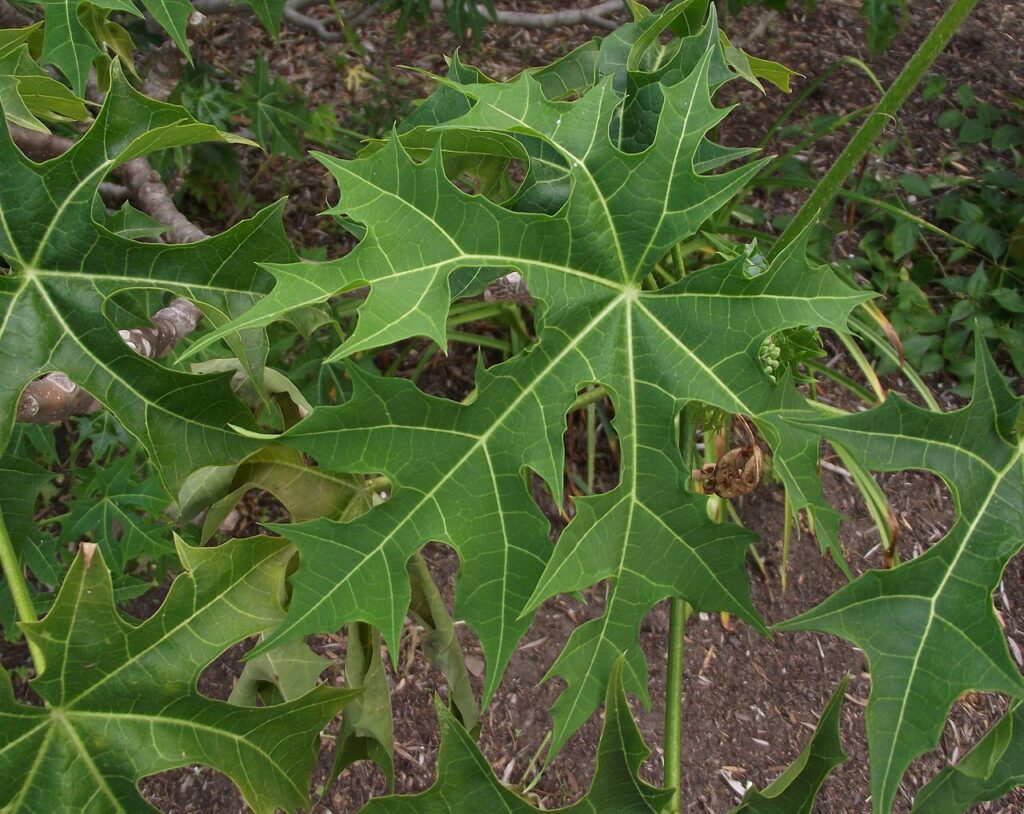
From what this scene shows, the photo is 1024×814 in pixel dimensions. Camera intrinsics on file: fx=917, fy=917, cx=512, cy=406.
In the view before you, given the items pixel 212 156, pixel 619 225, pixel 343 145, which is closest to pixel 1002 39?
pixel 343 145

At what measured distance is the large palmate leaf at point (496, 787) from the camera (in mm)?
748

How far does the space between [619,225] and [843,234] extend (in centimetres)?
239

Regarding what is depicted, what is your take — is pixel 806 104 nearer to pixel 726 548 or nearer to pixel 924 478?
pixel 924 478

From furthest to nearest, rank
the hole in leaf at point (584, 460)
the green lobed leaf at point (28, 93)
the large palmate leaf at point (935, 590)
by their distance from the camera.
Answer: the hole in leaf at point (584, 460)
the green lobed leaf at point (28, 93)
the large palmate leaf at point (935, 590)

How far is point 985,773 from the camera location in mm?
780

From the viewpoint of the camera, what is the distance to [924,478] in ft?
8.95

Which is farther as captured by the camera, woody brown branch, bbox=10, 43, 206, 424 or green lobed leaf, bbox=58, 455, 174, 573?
green lobed leaf, bbox=58, 455, 174, 573

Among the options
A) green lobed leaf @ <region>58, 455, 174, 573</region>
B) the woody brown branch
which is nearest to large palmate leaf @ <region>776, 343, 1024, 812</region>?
the woody brown branch

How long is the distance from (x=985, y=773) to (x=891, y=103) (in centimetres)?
73

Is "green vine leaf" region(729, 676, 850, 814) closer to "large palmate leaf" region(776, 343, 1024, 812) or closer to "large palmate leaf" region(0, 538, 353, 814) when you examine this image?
"large palmate leaf" region(776, 343, 1024, 812)

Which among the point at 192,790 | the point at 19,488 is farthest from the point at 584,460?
the point at 19,488

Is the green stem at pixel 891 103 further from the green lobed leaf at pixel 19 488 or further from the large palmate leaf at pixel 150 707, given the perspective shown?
the green lobed leaf at pixel 19 488

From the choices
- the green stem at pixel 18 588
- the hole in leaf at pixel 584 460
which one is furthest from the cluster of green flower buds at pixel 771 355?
the hole in leaf at pixel 584 460

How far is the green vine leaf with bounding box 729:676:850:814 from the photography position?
2.52 feet
